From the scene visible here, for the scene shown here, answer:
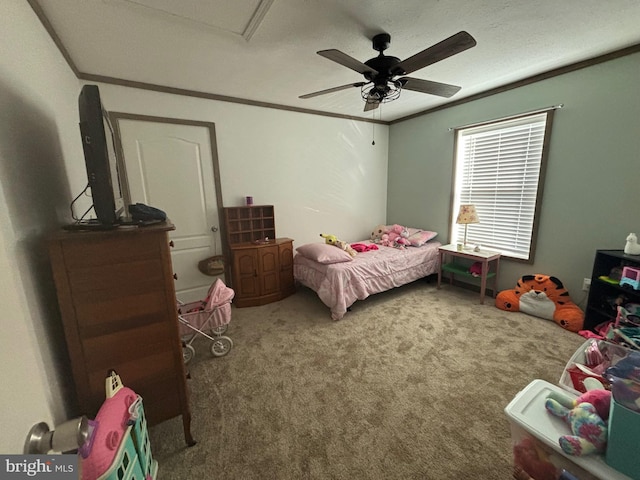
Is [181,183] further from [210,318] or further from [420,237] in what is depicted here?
[420,237]

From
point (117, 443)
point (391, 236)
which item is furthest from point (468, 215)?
point (117, 443)

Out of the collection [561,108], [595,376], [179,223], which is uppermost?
[561,108]

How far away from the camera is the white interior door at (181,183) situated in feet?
9.03

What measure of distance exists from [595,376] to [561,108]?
2.74 m

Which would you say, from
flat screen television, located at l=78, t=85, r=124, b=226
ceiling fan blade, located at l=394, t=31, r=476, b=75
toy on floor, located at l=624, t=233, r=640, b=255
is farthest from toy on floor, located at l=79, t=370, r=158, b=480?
toy on floor, located at l=624, t=233, r=640, b=255

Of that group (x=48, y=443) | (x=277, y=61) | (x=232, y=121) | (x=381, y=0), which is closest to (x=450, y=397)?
(x=48, y=443)

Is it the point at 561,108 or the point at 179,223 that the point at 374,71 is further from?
the point at 179,223

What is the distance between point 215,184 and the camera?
3.15m

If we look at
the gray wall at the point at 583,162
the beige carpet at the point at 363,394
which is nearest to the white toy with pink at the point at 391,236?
the beige carpet at the point at 363,394

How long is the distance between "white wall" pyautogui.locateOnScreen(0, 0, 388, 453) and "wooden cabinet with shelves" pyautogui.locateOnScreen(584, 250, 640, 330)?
2.91 m

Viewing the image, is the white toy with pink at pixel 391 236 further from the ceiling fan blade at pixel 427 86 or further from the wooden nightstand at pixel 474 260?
the ceiling fan blade at pixel 427 86

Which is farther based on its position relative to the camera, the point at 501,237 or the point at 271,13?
the point at 501,237

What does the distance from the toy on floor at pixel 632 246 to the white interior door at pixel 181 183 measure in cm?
406

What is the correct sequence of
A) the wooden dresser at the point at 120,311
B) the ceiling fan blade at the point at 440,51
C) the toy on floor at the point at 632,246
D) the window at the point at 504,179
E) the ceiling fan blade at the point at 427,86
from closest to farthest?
the wooden dresser at the point at 120,311
the ceiling fan blade at the point at 440,51
the ceiling fan blade at the point at 427,86
the toy on floor at the point at 632,246
the window at the point at 504,179
